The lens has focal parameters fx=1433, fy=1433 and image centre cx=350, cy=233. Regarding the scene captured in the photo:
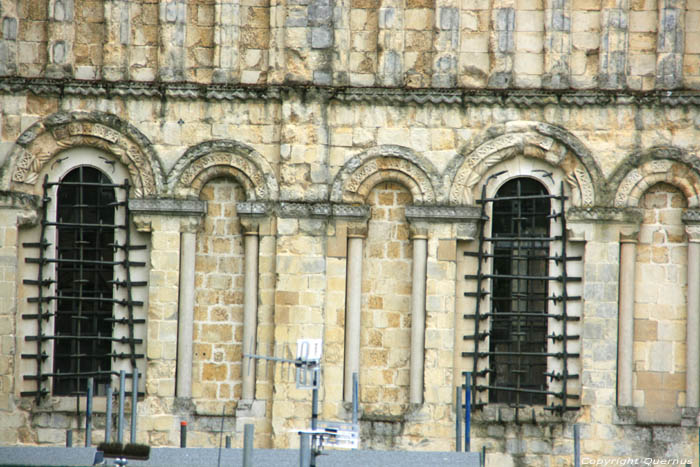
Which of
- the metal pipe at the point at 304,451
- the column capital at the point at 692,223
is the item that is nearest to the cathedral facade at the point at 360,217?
the column capital at the point at 692,223

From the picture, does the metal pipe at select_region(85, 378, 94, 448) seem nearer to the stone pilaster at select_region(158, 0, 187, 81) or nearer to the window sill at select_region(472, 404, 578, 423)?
the stone pilaster at select_region(158, 0, 187, 81)

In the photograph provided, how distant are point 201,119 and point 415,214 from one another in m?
3.78

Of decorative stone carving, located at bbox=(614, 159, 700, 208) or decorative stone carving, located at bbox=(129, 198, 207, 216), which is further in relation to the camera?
decorative stone carving, located at bbox=(129, 198, 207, 216)

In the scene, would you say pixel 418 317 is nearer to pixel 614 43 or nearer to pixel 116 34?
pixel 614 43

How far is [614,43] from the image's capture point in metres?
22.9

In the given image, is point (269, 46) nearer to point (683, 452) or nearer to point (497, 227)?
point (497, 227)

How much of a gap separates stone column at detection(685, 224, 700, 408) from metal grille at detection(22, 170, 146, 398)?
8.73 metres

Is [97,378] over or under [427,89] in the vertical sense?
under

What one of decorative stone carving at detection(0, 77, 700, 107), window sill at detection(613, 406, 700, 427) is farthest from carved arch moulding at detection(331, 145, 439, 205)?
window sill at detection(613, 406, 700, 427)

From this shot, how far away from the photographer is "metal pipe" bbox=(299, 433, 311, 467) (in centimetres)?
1772

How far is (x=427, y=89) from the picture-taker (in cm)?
2286

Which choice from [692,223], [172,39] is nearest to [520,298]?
[692,223]

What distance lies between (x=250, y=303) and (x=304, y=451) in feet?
18.3

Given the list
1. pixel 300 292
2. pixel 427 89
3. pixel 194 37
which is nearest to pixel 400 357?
pixel 300 292
